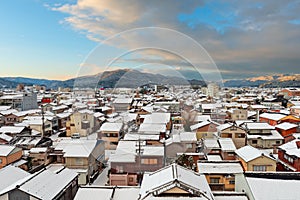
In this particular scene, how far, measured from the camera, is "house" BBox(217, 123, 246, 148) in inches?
263

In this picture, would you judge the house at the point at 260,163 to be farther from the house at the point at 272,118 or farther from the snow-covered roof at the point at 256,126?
the house at the point at 272,118

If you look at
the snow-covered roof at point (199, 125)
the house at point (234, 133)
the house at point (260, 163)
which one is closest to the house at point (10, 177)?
the house at point (260, 163)

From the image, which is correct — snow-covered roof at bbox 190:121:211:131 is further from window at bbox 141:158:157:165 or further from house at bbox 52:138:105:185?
house at bbox 52:138:105:185

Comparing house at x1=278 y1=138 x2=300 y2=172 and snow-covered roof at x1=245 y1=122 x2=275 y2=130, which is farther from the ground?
snow-covered roof at x1=245 y1=122 x2=275 y2=130

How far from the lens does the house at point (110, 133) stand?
17.0 feet

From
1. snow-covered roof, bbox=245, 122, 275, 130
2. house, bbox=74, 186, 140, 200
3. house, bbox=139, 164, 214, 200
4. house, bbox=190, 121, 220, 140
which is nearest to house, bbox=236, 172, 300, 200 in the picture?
house, bbox=139, 164, 214, 200

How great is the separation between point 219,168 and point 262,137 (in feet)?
11.7

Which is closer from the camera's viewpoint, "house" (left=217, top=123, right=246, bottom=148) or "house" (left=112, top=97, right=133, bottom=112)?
"house" (left=112, top=97, right=133, bottom=112)

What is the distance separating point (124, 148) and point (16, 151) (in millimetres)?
2872

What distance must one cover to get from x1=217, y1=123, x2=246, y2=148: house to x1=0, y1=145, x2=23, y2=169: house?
18.1 feet

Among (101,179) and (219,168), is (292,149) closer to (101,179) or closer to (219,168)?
(219,168)

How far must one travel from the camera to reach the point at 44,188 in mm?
3135

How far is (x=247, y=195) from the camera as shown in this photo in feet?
Answer: 9.39

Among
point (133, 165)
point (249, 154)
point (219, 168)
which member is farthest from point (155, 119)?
point (249, 154)
